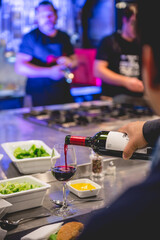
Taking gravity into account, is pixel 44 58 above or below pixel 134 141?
above

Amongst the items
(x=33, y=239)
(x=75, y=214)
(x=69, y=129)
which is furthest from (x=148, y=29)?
(x=69, y=129)

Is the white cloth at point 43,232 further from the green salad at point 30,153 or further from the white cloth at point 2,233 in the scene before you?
the green salad at point 30,153

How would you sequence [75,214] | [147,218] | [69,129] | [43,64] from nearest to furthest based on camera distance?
[147,218] → [75,214] → [69,129] → [43,64]

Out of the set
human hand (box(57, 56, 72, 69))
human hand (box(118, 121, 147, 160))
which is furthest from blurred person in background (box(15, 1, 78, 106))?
human hand (box(118, 121, 147, 160))

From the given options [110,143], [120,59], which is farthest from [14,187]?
[120,59]

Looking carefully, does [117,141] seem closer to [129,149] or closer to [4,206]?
[129,149]

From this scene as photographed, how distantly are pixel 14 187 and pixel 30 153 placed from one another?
34 centimetres

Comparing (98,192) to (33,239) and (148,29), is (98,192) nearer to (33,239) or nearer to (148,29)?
(33,239)

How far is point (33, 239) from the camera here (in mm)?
1127

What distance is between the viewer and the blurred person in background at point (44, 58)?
401 centimetres

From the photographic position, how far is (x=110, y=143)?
132 cm

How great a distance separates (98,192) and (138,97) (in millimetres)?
2259

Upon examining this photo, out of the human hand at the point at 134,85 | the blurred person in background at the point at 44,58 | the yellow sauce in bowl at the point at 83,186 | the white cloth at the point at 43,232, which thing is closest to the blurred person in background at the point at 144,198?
the white cloth at the point at 43,232

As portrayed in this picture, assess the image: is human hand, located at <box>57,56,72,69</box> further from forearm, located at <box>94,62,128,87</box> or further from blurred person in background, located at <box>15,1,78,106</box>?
forearm, located at <box>94,62,128,87</box>
